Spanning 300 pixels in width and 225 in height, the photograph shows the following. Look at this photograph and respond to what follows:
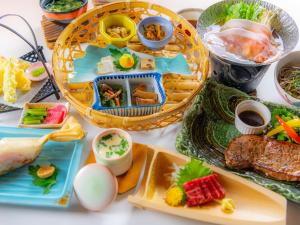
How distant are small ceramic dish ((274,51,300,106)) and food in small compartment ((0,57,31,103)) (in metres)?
0.75

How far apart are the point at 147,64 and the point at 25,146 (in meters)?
0.43

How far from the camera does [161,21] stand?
41.4 inches

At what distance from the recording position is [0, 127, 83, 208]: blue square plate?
2.41 ft

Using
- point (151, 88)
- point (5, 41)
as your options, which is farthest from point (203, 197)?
point (5, 41)

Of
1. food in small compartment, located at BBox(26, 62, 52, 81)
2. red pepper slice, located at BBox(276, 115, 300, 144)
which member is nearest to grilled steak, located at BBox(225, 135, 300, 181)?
red pepper slice, located at BBox(276, 115, 300, 144)

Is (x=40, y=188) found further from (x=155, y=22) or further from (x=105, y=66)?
(x=155, y=22)

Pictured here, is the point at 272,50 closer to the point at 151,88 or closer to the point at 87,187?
the point at 151,88

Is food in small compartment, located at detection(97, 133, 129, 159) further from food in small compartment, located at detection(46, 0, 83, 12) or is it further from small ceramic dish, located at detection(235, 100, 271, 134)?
food in small compartment, located at detection(46, 0, 83, 12)

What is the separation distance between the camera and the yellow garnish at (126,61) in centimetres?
97

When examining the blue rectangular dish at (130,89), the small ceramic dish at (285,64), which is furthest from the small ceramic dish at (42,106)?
the small ceramic dish at (285,64)

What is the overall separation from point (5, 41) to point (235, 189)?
0.92 meters

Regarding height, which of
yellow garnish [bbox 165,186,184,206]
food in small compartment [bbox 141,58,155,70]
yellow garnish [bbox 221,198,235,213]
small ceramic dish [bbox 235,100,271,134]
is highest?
food in small compartment [bbox 141,58,155,70]

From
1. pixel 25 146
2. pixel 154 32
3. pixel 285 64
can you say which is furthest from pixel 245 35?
pixel 25 146

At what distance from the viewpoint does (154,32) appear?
1.04 metres
